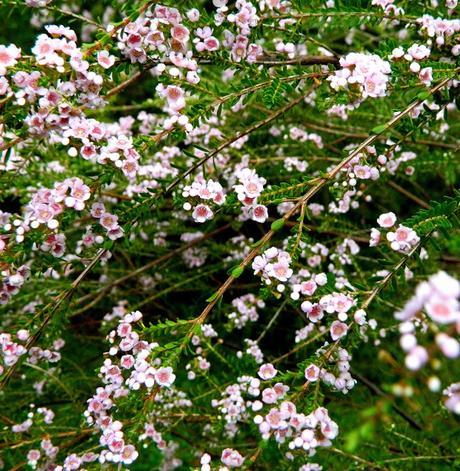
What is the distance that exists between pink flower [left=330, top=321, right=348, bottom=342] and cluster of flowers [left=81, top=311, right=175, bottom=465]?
46 cm

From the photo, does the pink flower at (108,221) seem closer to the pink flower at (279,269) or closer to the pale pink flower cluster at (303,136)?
the pink flower at (279,269)

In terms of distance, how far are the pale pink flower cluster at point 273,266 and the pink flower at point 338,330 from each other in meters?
0.18

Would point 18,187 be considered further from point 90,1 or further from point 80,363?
point 90,1

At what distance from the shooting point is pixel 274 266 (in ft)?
4.87

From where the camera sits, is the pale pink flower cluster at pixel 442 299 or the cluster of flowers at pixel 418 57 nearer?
the pale pink flower cluster at pixel 442 299

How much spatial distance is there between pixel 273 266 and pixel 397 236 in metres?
0.36

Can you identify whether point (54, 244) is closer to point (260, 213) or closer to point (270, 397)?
point (260, 213)

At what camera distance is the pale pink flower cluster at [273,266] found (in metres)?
1.47

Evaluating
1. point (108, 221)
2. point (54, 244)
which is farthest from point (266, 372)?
point (54, 244)

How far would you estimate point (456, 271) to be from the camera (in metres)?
2.90

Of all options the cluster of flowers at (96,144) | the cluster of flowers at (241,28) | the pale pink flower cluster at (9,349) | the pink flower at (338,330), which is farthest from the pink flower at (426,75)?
the pale pink flower cluster at (9,349)

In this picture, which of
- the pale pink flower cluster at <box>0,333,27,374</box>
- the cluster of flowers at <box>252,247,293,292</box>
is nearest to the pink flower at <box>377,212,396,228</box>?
the cluster of flowers at <box>252,247,293,292</box>

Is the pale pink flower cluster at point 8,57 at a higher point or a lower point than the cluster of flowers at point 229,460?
higher

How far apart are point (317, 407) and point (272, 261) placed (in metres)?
0.42
